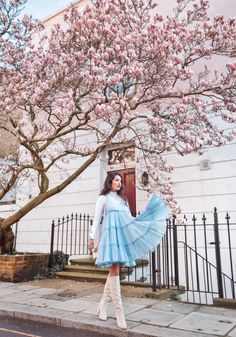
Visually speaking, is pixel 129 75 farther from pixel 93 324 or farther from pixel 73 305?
pixel 93 324

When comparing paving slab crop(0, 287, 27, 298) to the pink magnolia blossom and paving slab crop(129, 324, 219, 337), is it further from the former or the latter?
paving slab crop(129, 324, 219, 337)

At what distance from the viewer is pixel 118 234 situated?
4.07 meters

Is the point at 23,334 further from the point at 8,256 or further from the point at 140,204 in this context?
the point at 140,204

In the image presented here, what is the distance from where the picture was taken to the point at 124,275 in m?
7.52

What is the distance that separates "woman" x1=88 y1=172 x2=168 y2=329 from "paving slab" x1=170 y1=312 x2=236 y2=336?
2.85 ft

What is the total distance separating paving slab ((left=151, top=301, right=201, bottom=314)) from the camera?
4.99 meters

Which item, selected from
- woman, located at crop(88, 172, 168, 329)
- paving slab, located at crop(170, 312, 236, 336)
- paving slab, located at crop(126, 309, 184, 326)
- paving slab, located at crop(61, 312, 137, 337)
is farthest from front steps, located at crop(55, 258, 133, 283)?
woman, located at crop(88, 172, 168, 329)

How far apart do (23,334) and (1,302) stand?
1783 millimetres

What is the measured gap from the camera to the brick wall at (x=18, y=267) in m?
7.59

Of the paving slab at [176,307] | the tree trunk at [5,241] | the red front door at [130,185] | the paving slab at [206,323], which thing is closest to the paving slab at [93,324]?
the paving slab at [206,323]

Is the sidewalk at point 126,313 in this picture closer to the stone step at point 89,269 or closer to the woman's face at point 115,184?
the stone step at point 89,269

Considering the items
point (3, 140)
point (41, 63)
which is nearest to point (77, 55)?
point (41, 63)

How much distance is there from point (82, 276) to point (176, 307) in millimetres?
3105

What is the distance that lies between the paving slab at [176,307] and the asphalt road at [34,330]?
147cm
